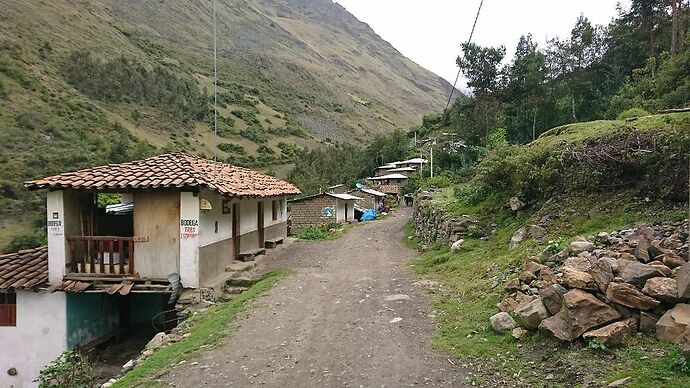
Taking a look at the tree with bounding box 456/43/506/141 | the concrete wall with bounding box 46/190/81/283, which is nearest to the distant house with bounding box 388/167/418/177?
the tree with bounding box 456/43/506/141

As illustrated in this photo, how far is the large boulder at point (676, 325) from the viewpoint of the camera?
4280 mm

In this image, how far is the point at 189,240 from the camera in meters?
10.9

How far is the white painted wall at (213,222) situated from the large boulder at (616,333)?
8.98 metres

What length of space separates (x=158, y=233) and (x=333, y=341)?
6362mm

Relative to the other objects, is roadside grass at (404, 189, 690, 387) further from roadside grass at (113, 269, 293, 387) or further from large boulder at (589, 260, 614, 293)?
roadside grass at (113, 269, 293, 387)

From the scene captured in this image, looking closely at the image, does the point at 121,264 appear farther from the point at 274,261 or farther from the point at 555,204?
the point at 555,204

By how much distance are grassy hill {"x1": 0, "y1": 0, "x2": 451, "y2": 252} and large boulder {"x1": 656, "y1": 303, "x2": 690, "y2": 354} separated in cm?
1184

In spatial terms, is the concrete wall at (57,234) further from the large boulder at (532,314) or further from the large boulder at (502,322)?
the large boulder at (532,314)

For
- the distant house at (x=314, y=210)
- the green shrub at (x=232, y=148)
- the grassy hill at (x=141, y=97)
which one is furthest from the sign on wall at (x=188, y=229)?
the green shrub at (x=232, y=148)

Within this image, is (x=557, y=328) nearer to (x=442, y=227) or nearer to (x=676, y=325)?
(x=676, y=325)

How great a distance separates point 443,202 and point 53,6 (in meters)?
77.6

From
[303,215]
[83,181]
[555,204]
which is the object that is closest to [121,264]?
[83,181]

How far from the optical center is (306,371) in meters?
5.80

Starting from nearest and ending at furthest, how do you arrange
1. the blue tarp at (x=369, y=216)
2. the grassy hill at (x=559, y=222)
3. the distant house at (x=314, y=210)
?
the grassy hill at (x=559, y=222), the distant house at (x=314, y=210), the blue tarp at (x=369, y=216)
